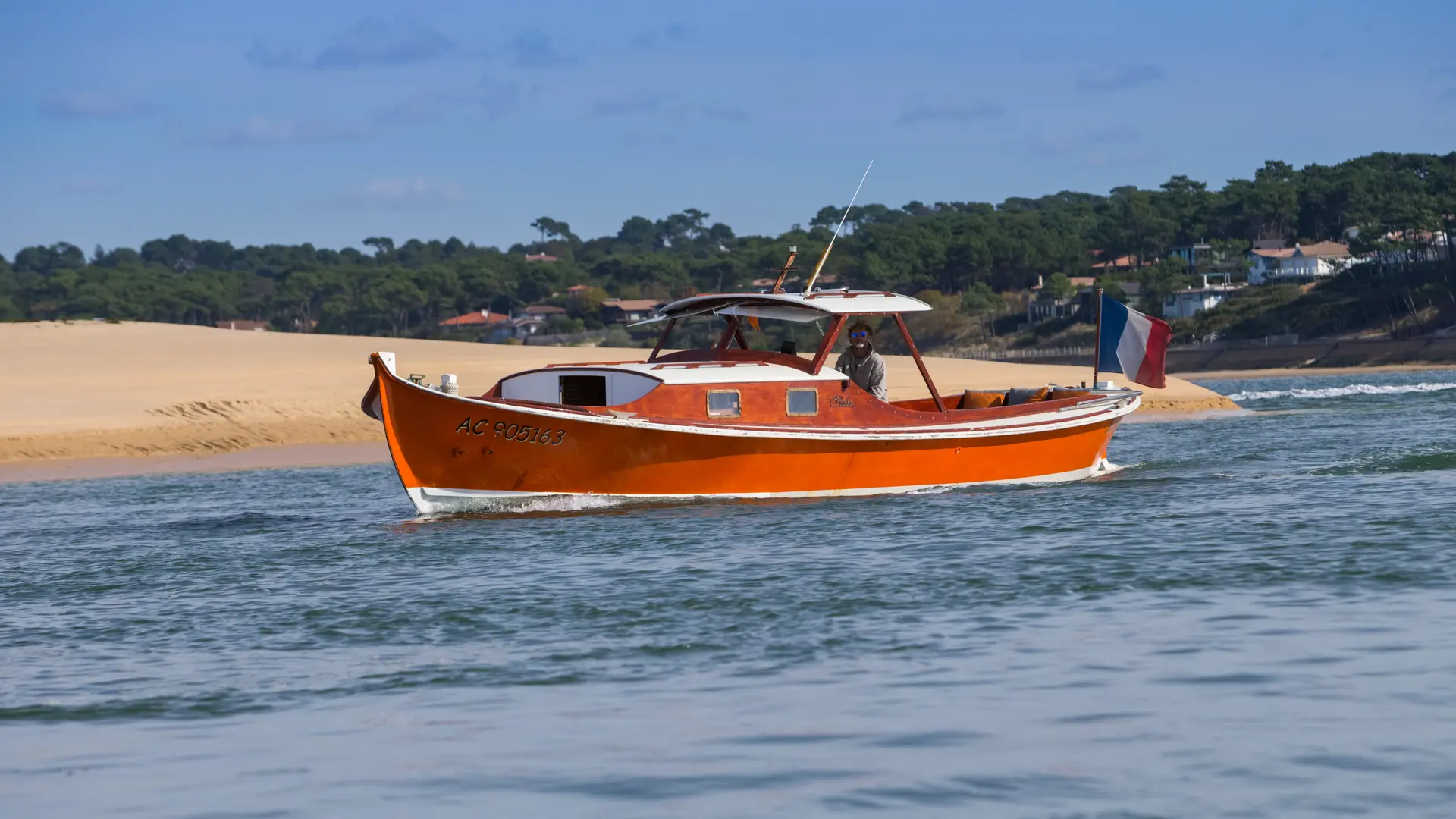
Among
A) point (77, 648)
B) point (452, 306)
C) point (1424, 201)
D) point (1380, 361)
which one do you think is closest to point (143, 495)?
point (77, 648)

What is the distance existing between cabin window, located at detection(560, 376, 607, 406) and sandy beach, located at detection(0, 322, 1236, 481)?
12932mm

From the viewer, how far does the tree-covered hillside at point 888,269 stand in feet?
514

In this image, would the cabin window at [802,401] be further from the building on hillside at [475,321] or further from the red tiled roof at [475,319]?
the red tiled roof at [475,319]

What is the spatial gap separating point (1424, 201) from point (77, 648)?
14044 cm

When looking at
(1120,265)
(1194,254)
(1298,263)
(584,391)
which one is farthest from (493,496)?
(1120,265)

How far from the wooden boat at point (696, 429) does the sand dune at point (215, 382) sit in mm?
15736

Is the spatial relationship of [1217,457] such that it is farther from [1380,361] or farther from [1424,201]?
[1424,201]

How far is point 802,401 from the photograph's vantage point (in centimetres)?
1962

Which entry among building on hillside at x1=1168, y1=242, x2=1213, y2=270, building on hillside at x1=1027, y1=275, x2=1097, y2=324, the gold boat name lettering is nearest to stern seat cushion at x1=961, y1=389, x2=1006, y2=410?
the gold boat name lettering

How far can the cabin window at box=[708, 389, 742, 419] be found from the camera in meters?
19.2

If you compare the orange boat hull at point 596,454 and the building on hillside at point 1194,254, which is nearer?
the orange boat hull at point 596,454

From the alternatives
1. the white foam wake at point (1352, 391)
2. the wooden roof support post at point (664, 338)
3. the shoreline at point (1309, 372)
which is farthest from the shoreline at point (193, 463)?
the shoreline at point (1309, 372)

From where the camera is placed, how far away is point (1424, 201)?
138m

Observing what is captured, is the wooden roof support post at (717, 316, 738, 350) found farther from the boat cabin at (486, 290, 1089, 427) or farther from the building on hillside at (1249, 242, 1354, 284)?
the building on hillside at (1249, 242, 1354, 284)
